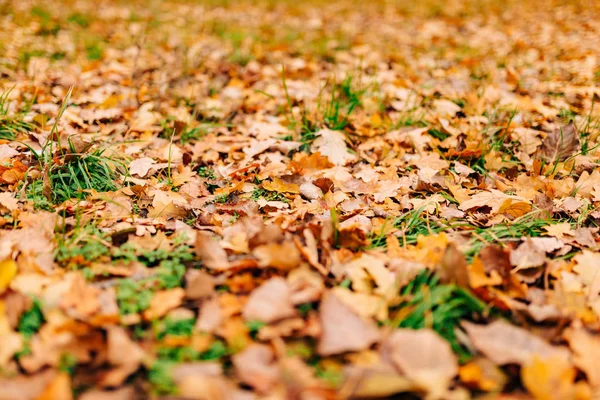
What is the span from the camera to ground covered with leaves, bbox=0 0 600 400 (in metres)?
1.19

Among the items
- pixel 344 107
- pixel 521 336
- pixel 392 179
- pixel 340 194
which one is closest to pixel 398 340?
pixel 521 336

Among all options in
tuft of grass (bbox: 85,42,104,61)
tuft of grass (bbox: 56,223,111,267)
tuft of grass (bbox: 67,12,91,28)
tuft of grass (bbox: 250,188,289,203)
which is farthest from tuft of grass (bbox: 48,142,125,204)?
tuft of grass (bbox: 67,12,91,28)

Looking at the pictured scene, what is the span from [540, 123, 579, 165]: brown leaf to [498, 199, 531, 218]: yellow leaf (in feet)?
2.19

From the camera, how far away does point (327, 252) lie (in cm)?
157

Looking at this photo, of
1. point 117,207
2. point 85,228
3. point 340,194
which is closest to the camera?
point 85,228

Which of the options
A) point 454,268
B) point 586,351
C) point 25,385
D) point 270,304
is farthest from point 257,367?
point 586,351

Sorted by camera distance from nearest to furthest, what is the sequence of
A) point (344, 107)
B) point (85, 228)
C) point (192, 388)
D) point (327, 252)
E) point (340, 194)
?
point (192, 388) → point (327, 252) → point (85, 228) → point (340, 194) → point (344, 107)

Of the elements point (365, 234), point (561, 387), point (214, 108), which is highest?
point (214, 108)

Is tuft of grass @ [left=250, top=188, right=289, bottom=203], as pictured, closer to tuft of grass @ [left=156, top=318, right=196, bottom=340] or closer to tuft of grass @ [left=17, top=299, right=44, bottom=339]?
tuft of grass @ [left=156, top=318, right=196, bottom=340]

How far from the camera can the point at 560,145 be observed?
2445mm

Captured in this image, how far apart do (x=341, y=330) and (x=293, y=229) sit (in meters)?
0.52

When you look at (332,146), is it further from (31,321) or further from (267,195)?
(31,321)

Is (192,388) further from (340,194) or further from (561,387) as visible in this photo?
(340,194)

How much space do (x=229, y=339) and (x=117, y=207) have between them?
99 cm
